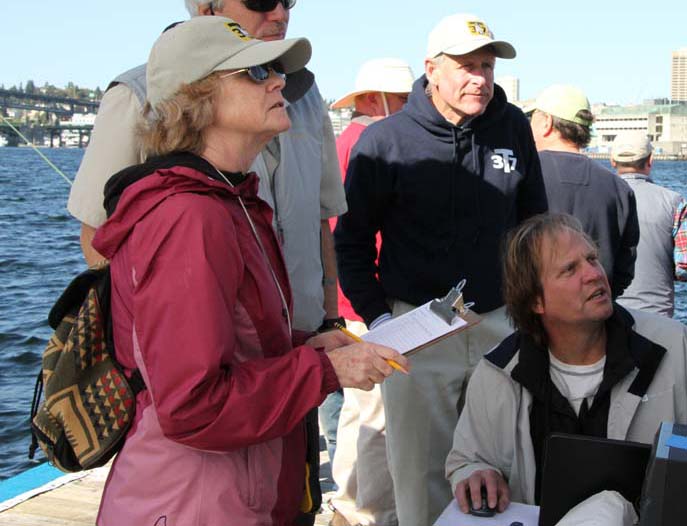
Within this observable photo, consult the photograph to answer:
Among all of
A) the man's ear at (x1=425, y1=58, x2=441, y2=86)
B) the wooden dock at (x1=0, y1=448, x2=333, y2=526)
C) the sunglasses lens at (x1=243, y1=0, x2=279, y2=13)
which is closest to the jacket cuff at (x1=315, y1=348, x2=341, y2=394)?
the sunglasses lens at (x1=243, y1=0, x2=279, y2=13)

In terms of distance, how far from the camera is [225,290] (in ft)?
6.25

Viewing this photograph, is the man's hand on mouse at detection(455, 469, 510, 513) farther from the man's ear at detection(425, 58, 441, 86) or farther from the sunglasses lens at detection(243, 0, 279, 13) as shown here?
the man's ear at detection(425, 58, 441, 86)

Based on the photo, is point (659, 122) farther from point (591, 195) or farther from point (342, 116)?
point (591, 195)

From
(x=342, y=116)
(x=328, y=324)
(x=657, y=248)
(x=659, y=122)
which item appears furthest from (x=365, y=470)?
(x=659, y=122)

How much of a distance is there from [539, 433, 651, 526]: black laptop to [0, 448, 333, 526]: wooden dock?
2207 mm

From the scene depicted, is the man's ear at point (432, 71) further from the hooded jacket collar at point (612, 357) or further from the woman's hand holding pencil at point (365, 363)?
the woman's hand holding pencil at point (365, 363)

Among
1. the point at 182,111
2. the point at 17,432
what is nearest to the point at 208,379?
the point at 182,111

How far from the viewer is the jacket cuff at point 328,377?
2027 millimetres

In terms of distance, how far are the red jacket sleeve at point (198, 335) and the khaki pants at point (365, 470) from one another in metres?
2.26

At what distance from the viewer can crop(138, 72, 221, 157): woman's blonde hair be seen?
209cm

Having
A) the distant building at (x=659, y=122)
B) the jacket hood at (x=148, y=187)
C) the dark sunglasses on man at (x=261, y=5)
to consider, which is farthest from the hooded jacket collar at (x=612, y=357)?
the distant building at (x=659, y=122)

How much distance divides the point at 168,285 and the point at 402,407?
6.37 feet

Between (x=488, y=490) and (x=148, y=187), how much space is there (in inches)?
47.1

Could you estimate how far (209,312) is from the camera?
6.09ft
